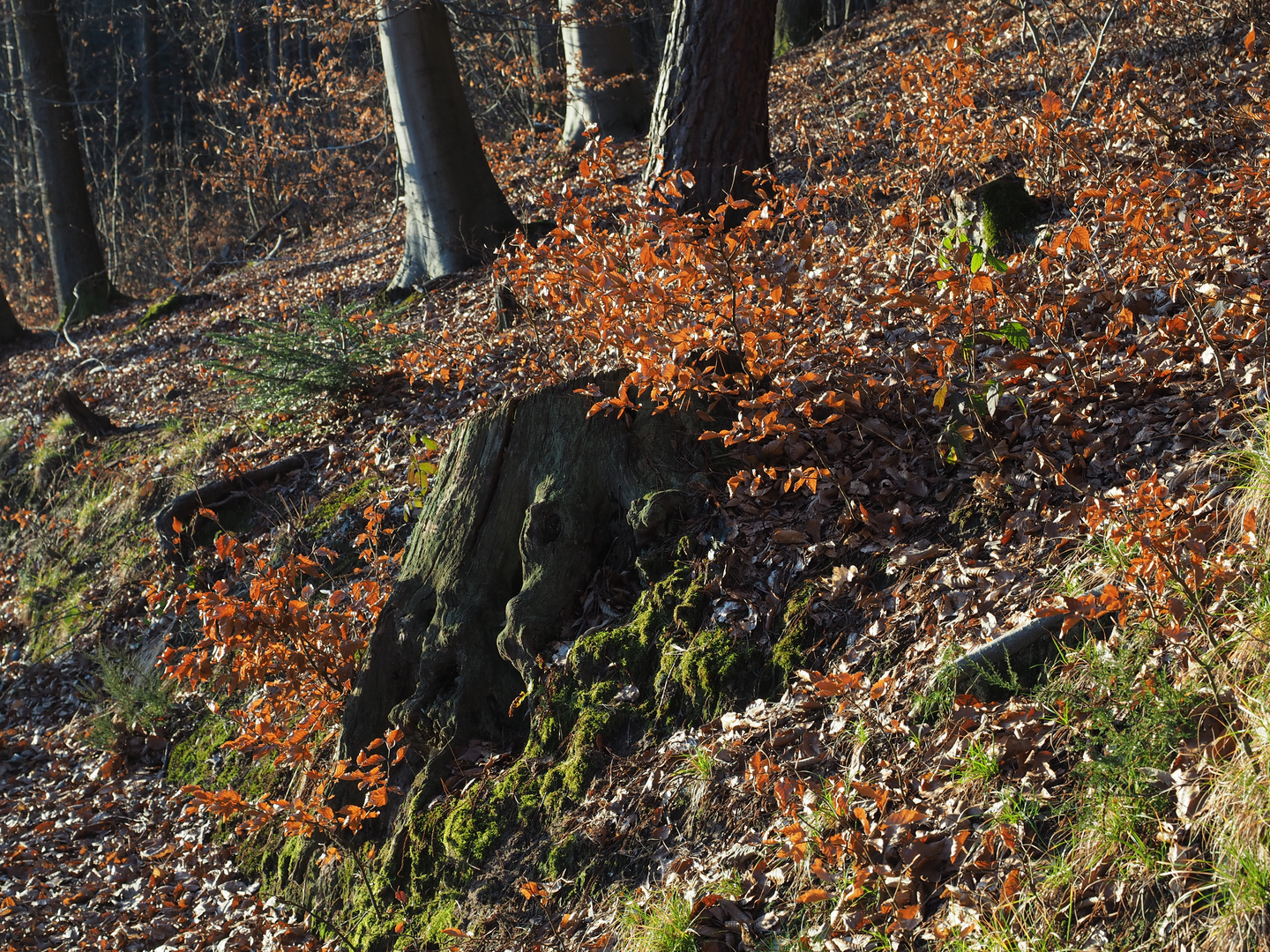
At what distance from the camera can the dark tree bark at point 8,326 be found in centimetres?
1464

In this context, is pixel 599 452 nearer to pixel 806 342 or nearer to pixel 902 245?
pixel 806 342

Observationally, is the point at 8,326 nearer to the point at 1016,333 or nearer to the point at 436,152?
the point at 436,152

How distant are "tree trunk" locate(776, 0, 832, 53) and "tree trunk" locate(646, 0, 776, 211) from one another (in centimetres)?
916

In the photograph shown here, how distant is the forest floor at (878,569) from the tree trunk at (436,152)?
1628 mm

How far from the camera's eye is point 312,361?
276 inches

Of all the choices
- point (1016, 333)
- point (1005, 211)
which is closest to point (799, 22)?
point (1005, 211)

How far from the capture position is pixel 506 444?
4.44 metres

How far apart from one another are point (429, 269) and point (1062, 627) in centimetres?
757

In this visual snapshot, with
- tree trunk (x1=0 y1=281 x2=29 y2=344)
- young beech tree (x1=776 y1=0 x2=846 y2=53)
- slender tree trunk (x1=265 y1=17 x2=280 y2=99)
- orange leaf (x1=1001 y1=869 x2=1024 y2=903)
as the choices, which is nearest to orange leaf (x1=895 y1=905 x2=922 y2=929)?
orange leaf (x1=1001 y1=869 x2=1024 y2=903)

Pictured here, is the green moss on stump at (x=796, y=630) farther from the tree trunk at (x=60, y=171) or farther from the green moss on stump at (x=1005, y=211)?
the tree trunk at (x=60, y=171)

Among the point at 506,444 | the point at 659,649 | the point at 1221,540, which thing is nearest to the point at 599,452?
the point at 506,444

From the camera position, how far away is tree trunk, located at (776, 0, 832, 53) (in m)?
14.9

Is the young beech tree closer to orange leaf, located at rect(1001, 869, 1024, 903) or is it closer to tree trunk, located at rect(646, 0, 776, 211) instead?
tree trunk, located at rect(646, 0, 776, 211)

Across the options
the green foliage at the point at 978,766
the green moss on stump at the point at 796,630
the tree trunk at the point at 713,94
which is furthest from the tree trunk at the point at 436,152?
the green foliage at the point at 978,766
